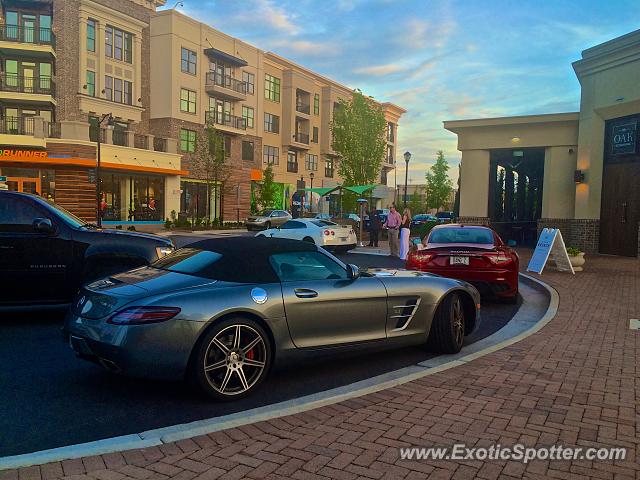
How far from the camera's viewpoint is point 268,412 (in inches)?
160

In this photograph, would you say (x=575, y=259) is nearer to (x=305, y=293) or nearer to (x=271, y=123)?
(x=305, y=293)

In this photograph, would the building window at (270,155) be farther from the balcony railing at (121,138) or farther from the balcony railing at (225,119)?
the balcony railing at (121,138)

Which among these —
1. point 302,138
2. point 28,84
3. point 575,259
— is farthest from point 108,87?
point 575,259

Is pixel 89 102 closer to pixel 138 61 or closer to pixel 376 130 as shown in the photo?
pixel 138 61

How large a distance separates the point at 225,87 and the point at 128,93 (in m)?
8.97

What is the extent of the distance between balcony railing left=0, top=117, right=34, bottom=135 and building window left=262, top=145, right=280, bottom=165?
24732mm

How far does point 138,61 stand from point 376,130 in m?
19.5

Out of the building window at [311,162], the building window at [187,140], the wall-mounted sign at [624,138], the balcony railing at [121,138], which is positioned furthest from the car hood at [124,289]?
the building window at [311,162]

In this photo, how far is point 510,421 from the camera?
3988 millimetres

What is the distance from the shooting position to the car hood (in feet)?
14.4

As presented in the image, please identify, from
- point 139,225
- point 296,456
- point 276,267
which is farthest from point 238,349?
point 139,225

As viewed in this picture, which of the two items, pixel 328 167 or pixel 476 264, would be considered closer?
pixel 476 264

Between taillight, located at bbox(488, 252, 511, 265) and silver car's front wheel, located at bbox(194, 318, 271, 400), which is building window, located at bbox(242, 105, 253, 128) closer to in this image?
taillight, located at bbox(488, 252, 511, 265)

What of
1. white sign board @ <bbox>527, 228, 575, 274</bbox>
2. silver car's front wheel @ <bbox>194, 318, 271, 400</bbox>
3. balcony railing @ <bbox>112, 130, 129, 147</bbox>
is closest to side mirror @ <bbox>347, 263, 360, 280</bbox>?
silver car's front wheel @ <bbox>194, 318, 271, 400</bbox>
